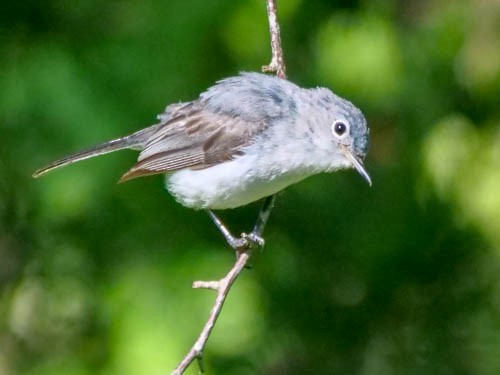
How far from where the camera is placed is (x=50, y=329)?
17.2 ft

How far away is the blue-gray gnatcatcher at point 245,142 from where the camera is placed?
4422 mm

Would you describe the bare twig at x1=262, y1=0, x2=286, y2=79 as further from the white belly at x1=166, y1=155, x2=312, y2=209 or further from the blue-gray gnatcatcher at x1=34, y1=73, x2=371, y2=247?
the white belly at x1=166, y1=155, x2=312, y2=209

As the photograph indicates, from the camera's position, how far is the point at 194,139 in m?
4.69

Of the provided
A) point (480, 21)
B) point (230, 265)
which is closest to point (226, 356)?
point (230, 265)

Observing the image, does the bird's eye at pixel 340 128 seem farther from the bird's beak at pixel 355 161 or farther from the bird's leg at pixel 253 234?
the bird's leg at pixel 253 234

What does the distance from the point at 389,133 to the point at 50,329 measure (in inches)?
67.6

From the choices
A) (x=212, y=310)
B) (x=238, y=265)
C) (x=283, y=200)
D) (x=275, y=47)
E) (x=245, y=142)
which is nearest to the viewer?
(x=212, y=310)

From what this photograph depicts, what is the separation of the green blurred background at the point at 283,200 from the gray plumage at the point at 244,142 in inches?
7.3

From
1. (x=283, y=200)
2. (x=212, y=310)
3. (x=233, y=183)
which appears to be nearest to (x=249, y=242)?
(x=233, y=183)

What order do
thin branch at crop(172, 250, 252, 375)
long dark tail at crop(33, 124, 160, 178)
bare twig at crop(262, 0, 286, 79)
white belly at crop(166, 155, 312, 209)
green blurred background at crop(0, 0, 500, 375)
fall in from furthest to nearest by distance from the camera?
green blurred background at crop(0, 0, 500, 375) → long dark tail at crop(33, 124, 160, 178) → bare twig at crop(262, 0, 286, 79) → white belly at crop(166, 155, 312, 209) → thin branch at crop(172, 250, 252, 375)

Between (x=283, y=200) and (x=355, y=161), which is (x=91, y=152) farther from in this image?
(x=355, y=161)

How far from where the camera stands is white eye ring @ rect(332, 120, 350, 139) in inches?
176

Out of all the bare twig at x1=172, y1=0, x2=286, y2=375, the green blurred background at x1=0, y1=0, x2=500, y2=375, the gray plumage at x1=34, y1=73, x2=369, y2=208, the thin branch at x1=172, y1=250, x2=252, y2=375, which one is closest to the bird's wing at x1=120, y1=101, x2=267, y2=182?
the gray plumage at x1=34, y1=73, x2=369, y2=208

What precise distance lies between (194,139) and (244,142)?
252mm
